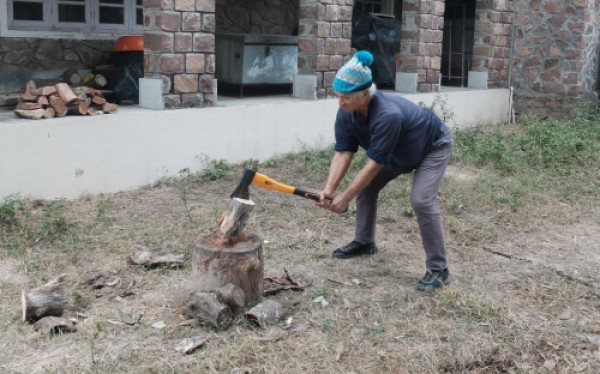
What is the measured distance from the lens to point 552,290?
490 cm

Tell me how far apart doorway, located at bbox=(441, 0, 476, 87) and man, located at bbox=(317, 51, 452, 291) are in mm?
10258

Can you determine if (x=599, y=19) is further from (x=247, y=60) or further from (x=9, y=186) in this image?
(x=9, y=186)

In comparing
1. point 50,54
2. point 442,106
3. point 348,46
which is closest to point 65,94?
point 50,54

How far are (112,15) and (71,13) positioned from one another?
618 mm

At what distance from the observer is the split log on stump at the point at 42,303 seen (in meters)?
3.98

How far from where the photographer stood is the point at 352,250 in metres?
5.36

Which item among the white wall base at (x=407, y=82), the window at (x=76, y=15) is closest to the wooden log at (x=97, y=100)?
the window at (x=76, y=15)

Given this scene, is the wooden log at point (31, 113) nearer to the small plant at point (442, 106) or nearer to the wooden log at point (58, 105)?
the wooden log at point (58, 105)

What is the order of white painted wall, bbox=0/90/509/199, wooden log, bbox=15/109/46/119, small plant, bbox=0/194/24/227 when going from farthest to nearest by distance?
1. wooden log, bbox=15/109/46/119
2. white painted wall, bbox=0/90/509/199
3. small plant, bbox=0/194/24/227

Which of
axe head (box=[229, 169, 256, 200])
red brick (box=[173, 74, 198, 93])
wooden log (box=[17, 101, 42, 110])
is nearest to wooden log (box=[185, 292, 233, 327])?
axe head (box=[229, 169, 256, 200])

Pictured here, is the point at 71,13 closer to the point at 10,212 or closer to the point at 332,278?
the point at 10,212

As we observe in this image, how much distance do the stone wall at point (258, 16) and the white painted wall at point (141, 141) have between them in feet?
8.30

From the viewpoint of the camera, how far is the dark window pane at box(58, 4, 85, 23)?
839 centimetres

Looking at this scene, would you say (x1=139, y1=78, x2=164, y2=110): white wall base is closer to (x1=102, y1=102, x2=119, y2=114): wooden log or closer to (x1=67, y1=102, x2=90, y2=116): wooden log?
(x1=102, y1=102, x2=119, y2=114): wooden log
